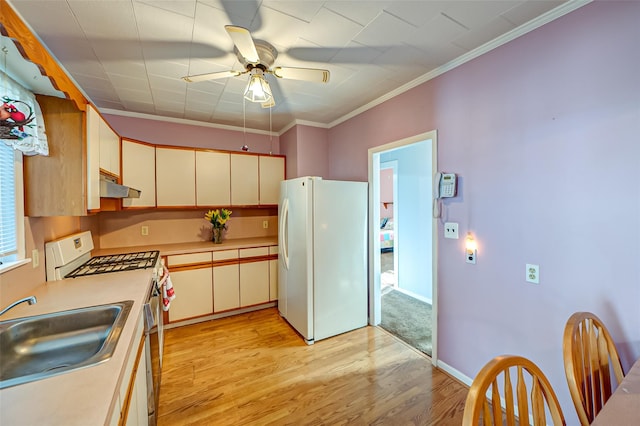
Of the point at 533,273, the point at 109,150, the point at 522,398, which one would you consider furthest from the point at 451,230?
the point at 109,150

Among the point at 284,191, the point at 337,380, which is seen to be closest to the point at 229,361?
the point at 337,380

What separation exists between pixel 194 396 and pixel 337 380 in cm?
109

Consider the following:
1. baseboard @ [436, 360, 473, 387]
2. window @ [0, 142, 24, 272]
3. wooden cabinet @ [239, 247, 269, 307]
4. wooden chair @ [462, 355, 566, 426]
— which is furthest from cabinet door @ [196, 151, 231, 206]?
wooden chair @ [462, 355, 566, 426]

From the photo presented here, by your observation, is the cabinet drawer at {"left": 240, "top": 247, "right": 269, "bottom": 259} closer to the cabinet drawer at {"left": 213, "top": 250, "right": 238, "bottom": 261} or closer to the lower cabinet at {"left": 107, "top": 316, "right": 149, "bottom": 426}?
the cabinet drawer at {"left": 213, "top": 250, "right": 238, "bottom": 261}

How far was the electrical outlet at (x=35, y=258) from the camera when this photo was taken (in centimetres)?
166

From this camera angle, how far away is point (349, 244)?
292cm

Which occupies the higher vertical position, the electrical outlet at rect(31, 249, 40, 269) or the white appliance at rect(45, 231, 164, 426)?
the electrical outlet at rect(31, 249, 40, 269)

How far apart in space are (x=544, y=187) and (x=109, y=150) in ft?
10.8

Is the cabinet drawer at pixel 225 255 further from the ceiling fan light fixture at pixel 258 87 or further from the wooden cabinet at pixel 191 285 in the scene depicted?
the ceiling fan light fixture at pixel 258 87

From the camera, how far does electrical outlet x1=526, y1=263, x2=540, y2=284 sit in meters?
1.67

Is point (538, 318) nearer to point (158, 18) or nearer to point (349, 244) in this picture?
point (349, 244)

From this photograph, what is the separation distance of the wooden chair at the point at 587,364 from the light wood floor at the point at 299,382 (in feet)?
A: 3.04

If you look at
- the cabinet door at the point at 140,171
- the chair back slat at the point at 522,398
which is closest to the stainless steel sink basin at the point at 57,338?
the chair back slat at the point at 522,398

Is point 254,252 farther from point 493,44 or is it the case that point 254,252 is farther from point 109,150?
point 493,44
